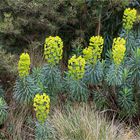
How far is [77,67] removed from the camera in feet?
13.4

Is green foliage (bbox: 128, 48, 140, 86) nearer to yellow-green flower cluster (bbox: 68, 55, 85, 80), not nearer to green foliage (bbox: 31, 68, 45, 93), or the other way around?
yellow-green flower cluster (bbox: 68, 55, 85, 80)

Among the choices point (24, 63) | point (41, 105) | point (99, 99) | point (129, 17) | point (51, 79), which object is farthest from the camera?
point (99, 99)

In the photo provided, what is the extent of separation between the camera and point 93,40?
423 centimetres

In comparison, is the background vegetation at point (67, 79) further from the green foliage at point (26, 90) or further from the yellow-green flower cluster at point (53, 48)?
the yellow-green flower cluster at point (53, 48)

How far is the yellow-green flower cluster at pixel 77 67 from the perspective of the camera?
4039 mm

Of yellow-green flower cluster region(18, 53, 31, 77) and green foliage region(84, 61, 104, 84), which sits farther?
green foliage region(84, 61, 104, 84)

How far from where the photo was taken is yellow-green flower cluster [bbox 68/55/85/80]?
404cm

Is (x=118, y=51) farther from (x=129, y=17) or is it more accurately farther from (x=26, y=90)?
(x=26, y=90)

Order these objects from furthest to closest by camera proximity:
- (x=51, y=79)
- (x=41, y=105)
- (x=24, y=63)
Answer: (x=51, y=79) < (x=24, y=63) < (x=41, y=105)

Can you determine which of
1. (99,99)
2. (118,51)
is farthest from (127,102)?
(118,51)

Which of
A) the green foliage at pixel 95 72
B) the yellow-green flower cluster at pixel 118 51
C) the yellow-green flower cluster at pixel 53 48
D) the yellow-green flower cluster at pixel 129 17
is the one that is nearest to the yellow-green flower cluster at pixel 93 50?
the green foliage at pixel 95 72

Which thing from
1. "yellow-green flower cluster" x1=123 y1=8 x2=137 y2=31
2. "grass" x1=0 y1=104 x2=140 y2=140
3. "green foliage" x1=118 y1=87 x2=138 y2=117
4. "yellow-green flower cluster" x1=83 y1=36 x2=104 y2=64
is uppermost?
"yellow-green flower cluster" x1=123 y1=8 x2=137 y2=31

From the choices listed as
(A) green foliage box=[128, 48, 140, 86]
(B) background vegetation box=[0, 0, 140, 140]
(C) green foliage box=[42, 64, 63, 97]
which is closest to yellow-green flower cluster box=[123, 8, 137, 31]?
(B) background vegetation box=[0, 0, 140, 140]

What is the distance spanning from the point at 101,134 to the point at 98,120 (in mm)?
230
